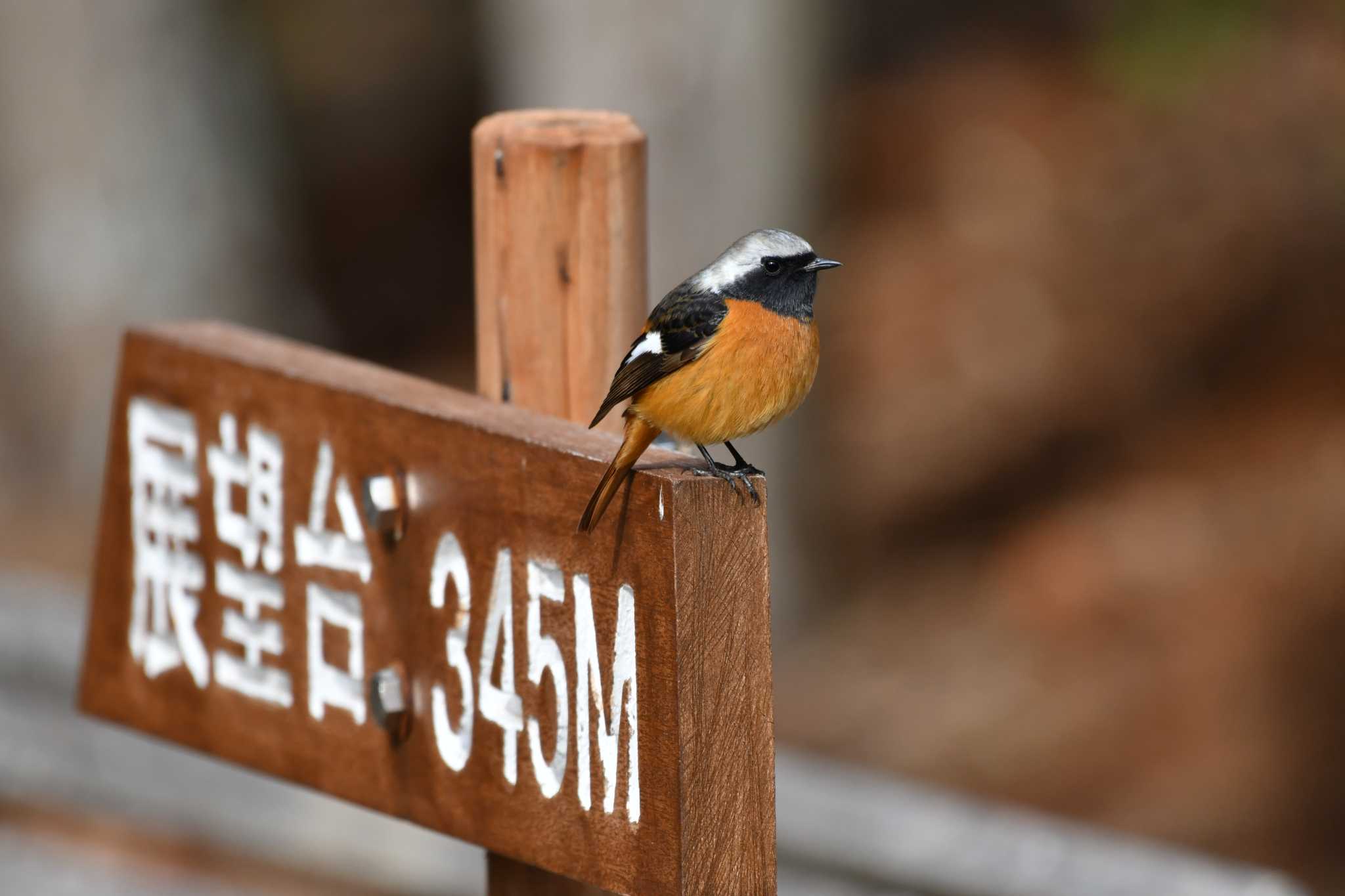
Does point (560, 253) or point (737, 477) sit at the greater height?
point (560, 253)

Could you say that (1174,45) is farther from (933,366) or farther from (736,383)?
(736,383)

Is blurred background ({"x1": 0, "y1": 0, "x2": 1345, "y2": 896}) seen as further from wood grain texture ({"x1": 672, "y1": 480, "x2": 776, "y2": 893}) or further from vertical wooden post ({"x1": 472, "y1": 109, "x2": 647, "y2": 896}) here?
wood grain texture ({"x1": 672, "y1": 480, "x2": 776, "y2": 893})

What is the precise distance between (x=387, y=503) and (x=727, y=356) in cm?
52

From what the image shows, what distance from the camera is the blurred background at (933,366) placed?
20.8 feet

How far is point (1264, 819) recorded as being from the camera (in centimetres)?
699

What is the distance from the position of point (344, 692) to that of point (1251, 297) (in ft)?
25.0

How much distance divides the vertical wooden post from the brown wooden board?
290 millimetres

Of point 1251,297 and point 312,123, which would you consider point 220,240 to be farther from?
point 1251,297

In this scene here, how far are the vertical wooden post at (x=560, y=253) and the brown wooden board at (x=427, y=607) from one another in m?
0.29

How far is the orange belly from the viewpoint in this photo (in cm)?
225

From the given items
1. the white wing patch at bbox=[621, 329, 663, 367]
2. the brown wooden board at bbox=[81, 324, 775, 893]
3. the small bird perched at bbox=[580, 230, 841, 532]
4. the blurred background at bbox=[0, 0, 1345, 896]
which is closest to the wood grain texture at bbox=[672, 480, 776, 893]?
the brown wooden board at bbox=[81, 324, 775, 893]

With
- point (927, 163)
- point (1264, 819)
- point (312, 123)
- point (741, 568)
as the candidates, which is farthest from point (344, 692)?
point (312, 123)

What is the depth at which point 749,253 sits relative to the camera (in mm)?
2438

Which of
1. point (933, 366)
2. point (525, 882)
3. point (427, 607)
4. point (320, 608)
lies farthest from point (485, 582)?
point (933, 366)
